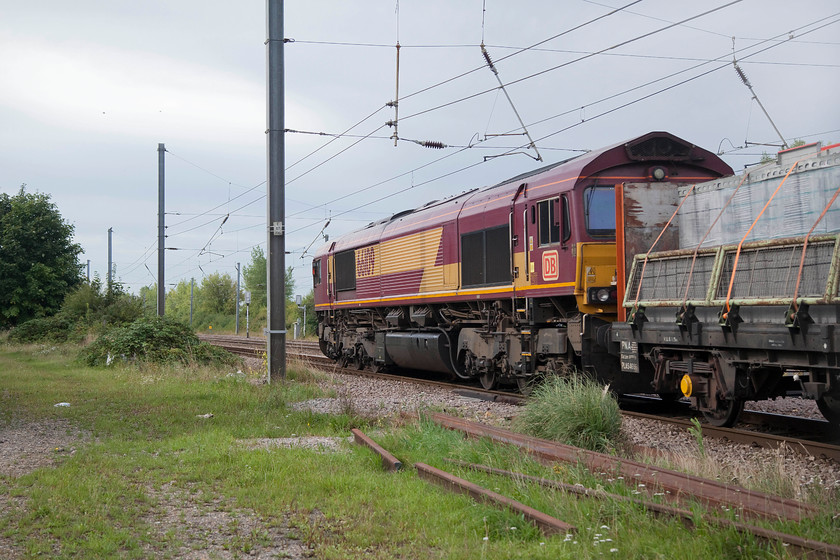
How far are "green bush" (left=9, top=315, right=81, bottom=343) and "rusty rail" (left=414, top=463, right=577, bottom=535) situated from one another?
96.9 ft

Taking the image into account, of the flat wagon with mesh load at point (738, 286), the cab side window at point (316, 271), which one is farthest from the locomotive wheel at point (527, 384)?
the cab side window at point (316, 271)

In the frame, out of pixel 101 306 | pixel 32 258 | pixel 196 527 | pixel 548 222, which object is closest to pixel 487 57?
pixel 548 222

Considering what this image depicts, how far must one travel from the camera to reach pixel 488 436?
326 inches

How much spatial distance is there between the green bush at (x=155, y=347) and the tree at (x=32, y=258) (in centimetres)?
1613

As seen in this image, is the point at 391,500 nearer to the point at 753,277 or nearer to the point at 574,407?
the point at 574,407

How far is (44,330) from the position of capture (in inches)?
1309

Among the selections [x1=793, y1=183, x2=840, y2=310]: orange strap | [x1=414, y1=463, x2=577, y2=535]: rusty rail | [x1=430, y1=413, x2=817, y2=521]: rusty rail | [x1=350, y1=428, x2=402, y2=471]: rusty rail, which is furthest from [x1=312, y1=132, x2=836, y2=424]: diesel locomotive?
[x1=414, y1=463, x2=577, y2=535]: rusty rail

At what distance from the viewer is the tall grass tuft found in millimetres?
8164

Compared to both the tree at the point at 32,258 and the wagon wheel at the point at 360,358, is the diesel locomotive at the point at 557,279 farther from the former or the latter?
the tree at the point at 32,258

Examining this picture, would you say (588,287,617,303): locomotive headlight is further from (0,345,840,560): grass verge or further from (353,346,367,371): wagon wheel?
(353,346,367,371): wagon wheel

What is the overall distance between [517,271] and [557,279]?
137cm

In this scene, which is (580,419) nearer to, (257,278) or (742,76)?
(742,76)

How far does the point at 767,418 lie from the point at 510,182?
678cm

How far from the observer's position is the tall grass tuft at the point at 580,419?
816cm
